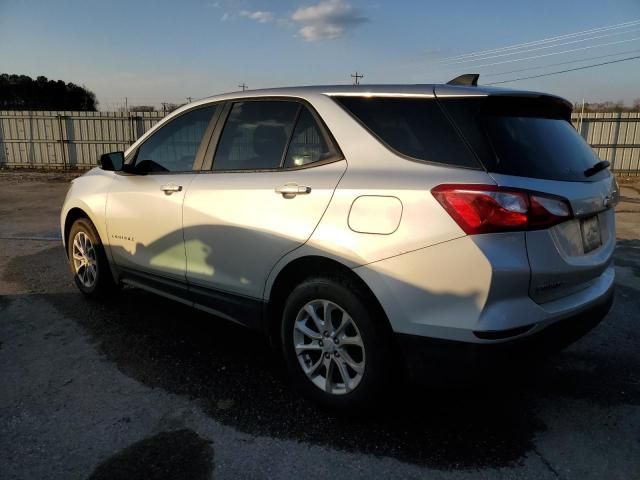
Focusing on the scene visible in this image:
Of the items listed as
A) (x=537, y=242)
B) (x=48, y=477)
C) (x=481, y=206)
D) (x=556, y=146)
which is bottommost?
(x=48, y=477)

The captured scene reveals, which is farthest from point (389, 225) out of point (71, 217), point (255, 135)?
point (71, 217)

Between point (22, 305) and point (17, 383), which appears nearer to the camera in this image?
point (17, 383)

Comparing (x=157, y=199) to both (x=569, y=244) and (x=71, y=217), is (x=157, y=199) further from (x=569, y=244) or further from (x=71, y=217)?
(x=569, y=244)

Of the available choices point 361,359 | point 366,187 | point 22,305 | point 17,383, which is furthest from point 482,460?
point 22,305

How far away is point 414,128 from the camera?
247 centimetres

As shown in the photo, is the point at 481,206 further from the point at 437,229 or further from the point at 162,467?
the point at 162,467

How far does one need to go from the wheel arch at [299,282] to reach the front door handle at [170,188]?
3.58 feet

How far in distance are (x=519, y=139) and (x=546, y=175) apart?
0.22m

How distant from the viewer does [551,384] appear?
3.12 meters

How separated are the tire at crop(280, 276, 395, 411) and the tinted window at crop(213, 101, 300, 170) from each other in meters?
0.85

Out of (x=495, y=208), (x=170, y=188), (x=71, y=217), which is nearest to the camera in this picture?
(x=495, y=208)

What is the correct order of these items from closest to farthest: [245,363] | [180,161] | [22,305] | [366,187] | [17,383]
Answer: [366,187], [17,383], [245,363], [180,161], [22,305]

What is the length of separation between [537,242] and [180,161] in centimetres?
251

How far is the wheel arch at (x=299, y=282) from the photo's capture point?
2.46m
